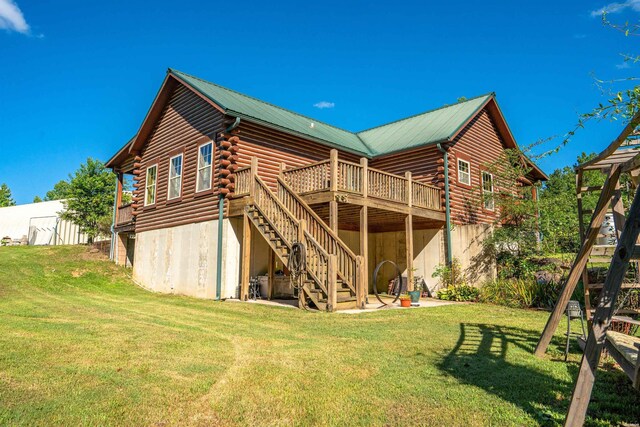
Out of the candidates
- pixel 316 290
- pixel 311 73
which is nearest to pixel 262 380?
pixel 316 290

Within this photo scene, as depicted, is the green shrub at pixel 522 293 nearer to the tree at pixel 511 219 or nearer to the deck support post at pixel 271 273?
the tree at pixel 511 219

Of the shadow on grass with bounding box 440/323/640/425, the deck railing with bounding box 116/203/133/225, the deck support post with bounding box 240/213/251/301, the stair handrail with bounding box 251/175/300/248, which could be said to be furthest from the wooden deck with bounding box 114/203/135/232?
the shadow on grass with bounding box 440/323/640/425

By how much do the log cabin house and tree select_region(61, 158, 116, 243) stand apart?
1383 cm

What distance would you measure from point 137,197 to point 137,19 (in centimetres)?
826

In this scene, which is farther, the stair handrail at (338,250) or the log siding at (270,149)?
the log siding at (270,149)

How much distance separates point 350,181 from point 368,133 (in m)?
10.6

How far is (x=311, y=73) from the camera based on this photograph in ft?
105

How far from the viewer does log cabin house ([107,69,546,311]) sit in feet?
40.4

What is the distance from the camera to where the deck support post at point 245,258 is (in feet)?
44.2

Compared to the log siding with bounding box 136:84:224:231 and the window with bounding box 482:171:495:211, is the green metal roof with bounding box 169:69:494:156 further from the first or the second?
the window with bounding box 482:171:495:211

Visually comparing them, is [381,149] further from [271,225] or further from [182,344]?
[182,344]

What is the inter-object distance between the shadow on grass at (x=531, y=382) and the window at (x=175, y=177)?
44.8ft

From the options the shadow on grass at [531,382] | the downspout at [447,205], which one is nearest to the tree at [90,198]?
the downspout at [447,205]

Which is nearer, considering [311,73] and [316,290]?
[316,290]
